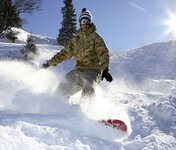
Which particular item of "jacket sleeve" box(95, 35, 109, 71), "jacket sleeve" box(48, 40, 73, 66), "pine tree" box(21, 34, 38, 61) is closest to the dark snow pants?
"jacket sleeve" box(95, 35, 109, 71)

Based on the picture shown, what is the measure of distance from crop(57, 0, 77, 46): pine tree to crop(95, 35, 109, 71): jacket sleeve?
72.8ft

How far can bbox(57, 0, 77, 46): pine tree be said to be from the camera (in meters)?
25.1

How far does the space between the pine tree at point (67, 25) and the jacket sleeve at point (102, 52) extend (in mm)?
22176

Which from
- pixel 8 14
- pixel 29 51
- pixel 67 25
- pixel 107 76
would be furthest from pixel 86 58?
pixel 67 25

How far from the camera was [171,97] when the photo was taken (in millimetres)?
4426

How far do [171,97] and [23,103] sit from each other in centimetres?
367

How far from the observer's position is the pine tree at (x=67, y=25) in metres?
25.1

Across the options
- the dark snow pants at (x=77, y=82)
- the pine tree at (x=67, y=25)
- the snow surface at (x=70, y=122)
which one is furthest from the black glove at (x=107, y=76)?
the pine tree at (x=67, y=25)

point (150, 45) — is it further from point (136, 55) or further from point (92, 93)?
point (92, 93)

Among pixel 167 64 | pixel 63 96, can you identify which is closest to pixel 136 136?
pixel 63 96

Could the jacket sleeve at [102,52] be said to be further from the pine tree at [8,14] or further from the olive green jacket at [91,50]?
the pine tree at [8,14]

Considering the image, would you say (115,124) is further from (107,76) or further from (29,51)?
(29,51)

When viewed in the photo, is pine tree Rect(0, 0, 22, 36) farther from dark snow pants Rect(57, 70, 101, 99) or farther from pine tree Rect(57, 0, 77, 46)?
pine tree Rect(57, 0, 77, 46)

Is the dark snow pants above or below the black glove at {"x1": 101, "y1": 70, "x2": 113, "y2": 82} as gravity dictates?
→ below
